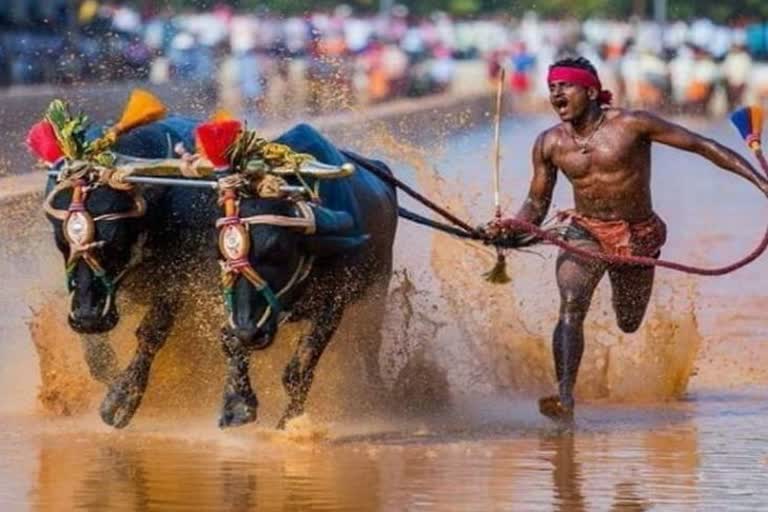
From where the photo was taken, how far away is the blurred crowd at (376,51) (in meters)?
46.0

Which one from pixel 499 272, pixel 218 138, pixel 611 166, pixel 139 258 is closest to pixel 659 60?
pixel 499 272

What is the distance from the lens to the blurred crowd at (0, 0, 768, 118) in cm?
4603

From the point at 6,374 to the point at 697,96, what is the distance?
4301 cm

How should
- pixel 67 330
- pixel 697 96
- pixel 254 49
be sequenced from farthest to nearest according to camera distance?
pixel 697 96 < pixel 254 49 < pixel 67 330

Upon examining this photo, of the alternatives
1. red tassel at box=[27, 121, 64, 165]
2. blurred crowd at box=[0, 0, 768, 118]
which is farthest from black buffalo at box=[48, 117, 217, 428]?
blurred crowd at box=[0, 0, 768, 118]

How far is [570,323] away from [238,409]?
5.71 feet

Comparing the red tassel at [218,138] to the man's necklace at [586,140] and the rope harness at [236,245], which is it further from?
the man's necklace at [586,140]

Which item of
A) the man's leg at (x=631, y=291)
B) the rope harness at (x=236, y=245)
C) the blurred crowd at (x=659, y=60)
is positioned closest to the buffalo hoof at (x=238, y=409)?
the rope harness at (x=236, y=245)

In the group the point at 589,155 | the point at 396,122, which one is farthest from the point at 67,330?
the point at 396,122

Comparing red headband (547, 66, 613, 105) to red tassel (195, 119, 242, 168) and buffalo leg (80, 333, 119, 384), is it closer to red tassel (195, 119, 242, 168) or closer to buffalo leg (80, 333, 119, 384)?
red tassel (195, 119, 242, 168)

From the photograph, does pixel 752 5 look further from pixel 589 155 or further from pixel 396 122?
pixel 589 155

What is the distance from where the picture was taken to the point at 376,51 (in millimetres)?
62500

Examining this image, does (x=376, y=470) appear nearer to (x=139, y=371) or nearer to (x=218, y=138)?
(x=218, y=138)

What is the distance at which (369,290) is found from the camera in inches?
548
